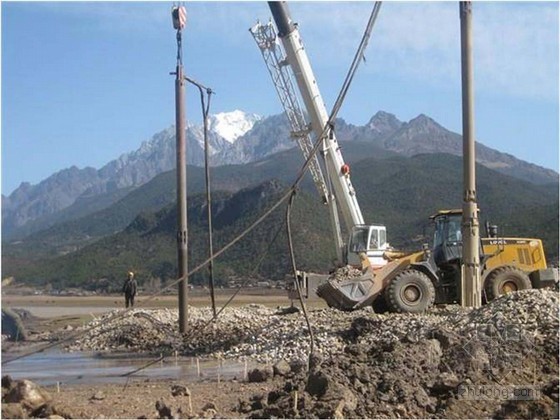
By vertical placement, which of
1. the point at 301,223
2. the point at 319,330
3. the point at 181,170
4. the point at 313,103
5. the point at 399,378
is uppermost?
the point at 301,223

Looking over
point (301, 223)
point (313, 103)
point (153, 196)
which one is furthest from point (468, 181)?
point (153, 196)

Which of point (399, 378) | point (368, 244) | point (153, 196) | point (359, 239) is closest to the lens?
point (399, 378)

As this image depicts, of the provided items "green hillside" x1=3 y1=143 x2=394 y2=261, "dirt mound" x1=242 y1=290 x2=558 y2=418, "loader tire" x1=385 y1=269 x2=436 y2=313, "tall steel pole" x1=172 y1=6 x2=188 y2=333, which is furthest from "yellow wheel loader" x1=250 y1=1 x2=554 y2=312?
"green hillside" x1=3 y1=143 x2=394 y2=261

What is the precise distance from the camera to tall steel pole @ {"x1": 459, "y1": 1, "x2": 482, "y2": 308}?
53.8 ft

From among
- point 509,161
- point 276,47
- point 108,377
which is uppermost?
point 509,161

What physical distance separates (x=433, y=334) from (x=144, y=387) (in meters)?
4.34

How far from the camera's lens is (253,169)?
15925cm

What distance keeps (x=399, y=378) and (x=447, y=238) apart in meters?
11.6

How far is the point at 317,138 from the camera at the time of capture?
83.4 feet

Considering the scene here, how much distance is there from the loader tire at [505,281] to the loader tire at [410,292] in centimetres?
154

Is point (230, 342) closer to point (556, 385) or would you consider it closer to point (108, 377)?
point (108, 377)

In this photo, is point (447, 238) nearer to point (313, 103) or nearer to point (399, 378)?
point (313, 103)

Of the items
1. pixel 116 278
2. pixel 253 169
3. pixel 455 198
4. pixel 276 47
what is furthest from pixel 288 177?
pixel 276 47

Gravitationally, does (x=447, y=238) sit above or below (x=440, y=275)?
above
